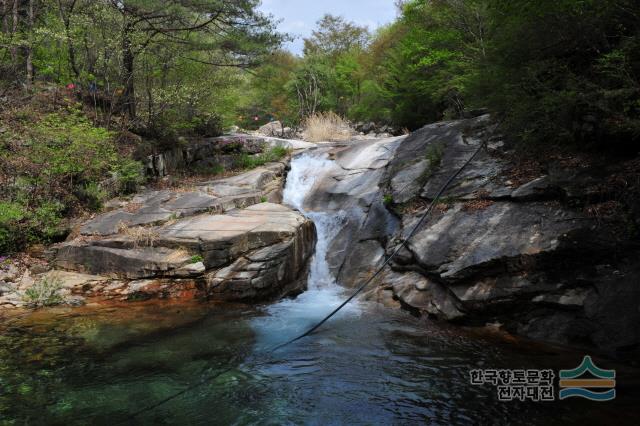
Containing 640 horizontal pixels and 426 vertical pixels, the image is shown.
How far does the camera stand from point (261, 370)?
4.32 metres

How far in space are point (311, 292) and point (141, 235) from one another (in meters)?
3.27

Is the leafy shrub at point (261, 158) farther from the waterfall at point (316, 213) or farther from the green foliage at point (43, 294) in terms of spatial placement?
the green foliage at point (43, 294)

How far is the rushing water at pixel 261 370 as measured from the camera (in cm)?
342

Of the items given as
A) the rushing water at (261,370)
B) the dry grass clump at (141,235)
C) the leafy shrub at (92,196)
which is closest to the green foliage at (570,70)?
the rushing water at (261,370)

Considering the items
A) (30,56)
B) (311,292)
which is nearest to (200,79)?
(30,56)

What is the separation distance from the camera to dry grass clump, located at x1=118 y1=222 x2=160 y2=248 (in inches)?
296

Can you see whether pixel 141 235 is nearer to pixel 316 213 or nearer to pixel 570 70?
pixel 316 213

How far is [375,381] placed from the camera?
4.04m

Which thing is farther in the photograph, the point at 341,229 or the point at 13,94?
the point at 13,94

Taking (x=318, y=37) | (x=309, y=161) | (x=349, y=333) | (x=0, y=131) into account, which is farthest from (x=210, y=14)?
(x=318, y=37)

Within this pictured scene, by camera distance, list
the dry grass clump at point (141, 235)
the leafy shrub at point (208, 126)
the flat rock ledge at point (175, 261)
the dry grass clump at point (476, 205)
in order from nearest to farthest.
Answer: the dry grass clump at point (476, 205) → the flat rock ledge at point (175, 261) → the dry grass clump at point (141, 235) → the leafy shrub at point (208, 126)

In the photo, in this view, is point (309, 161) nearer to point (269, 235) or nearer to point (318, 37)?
point (269, 235)

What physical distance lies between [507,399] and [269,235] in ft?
15.2

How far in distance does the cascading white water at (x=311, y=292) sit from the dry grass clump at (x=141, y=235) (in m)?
2.67
